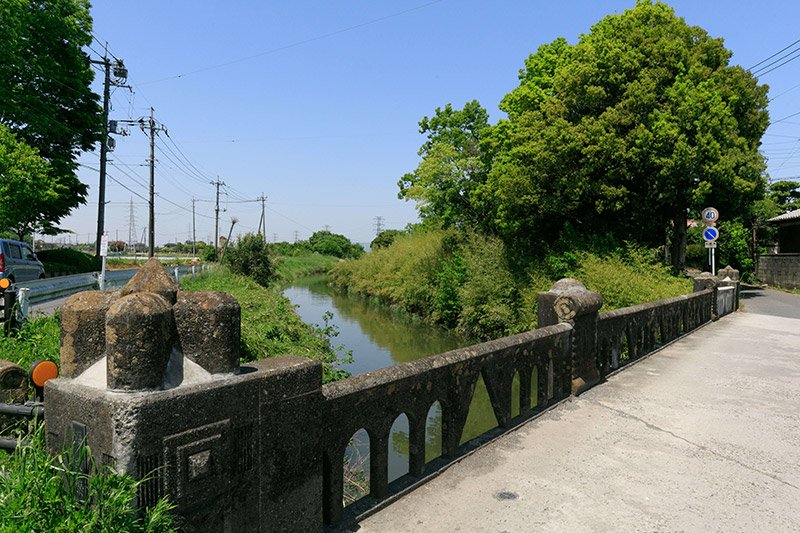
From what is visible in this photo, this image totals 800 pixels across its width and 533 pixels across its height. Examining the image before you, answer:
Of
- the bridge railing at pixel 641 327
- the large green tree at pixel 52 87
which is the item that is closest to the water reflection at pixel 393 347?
the bridge railing at pixel 641 327

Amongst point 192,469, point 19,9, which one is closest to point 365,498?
point 192,469

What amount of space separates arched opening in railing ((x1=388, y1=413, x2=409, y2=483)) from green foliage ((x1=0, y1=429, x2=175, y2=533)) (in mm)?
5621

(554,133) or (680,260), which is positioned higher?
(554,133)

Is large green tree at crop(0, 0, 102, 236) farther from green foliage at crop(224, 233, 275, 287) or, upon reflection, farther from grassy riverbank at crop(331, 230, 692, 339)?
grassy riverbank at crop(331, 230, 692, 339)

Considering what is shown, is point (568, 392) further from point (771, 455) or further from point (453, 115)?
point (453, 115)

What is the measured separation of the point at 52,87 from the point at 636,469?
3210cm

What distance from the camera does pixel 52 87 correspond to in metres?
26.4

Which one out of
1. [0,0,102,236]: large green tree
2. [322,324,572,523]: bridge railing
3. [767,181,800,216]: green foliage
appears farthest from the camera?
[767,181,800,216]: green foliage

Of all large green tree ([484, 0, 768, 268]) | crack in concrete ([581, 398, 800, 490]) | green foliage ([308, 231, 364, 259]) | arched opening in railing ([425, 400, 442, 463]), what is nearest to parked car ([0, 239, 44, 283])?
arched opening in railing ([425, 400, 442, 463])

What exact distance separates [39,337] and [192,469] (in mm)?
6154

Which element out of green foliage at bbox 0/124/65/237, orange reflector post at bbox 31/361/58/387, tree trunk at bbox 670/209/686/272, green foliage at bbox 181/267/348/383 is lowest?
green foliage at bbox 181/267/348/383

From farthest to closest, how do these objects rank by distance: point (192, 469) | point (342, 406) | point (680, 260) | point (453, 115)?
point (453, 115) < point (680, 260) < point (342, 406) < point (192, 469)

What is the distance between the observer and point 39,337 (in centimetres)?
671

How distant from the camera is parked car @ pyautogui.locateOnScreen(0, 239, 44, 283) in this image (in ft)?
45.2
